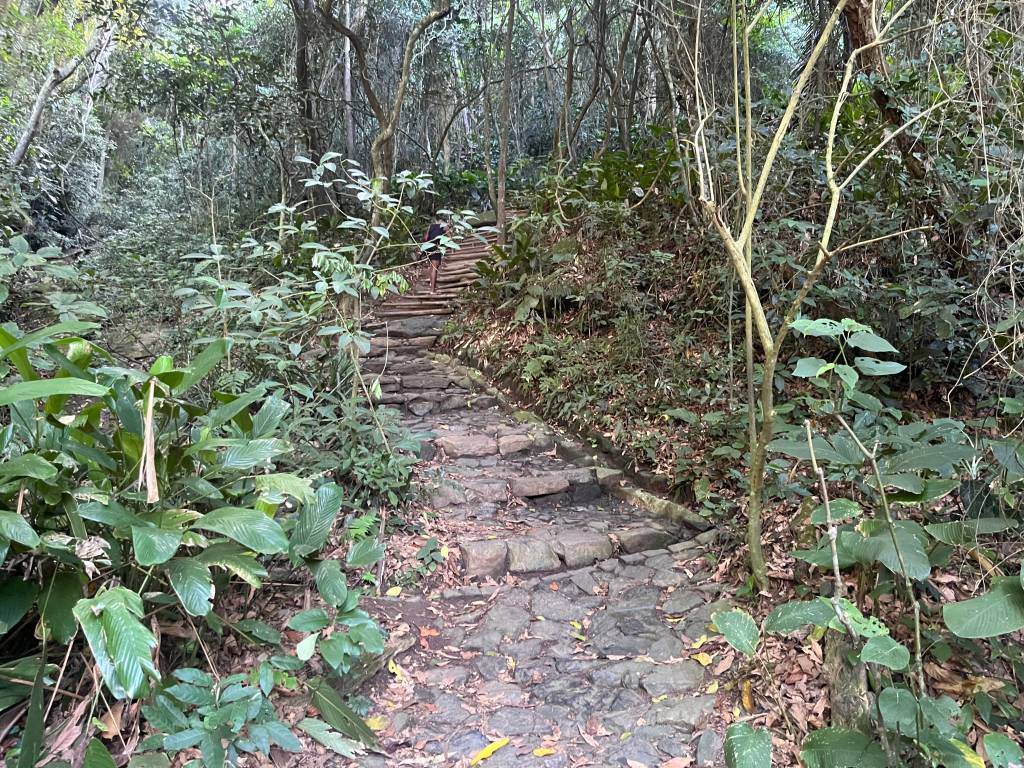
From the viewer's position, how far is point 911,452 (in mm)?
2016

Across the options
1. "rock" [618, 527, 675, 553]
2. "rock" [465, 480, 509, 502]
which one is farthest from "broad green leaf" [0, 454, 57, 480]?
"rock" [618, 527, 675, 553]

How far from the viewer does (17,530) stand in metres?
1.66

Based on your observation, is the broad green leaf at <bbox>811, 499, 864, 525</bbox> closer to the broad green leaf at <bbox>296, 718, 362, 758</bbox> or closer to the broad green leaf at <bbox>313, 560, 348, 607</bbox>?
the broad green leaf at <bbox>313, 560, 348, 607</bbox>

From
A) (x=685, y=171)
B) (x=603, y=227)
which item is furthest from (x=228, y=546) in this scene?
(x=603, y=227)

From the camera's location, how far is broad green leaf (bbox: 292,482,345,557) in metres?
2.21

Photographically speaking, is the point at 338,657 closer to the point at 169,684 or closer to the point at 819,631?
the point at 169,684

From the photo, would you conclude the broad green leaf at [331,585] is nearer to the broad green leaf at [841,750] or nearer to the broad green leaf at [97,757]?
the broad green leaf at [97,757]

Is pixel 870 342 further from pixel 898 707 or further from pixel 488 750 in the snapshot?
pixel 488 750

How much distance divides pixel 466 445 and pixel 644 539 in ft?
5.58

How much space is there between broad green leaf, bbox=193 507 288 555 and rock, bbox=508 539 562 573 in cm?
175

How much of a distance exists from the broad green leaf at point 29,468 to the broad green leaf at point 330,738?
1.16 meters

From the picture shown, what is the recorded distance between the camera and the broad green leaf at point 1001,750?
1.63 m

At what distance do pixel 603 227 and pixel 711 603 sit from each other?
14.4ft

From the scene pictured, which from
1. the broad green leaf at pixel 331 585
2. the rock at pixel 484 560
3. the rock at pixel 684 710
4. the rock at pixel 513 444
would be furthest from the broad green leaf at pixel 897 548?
the rock at pixel 513 444
